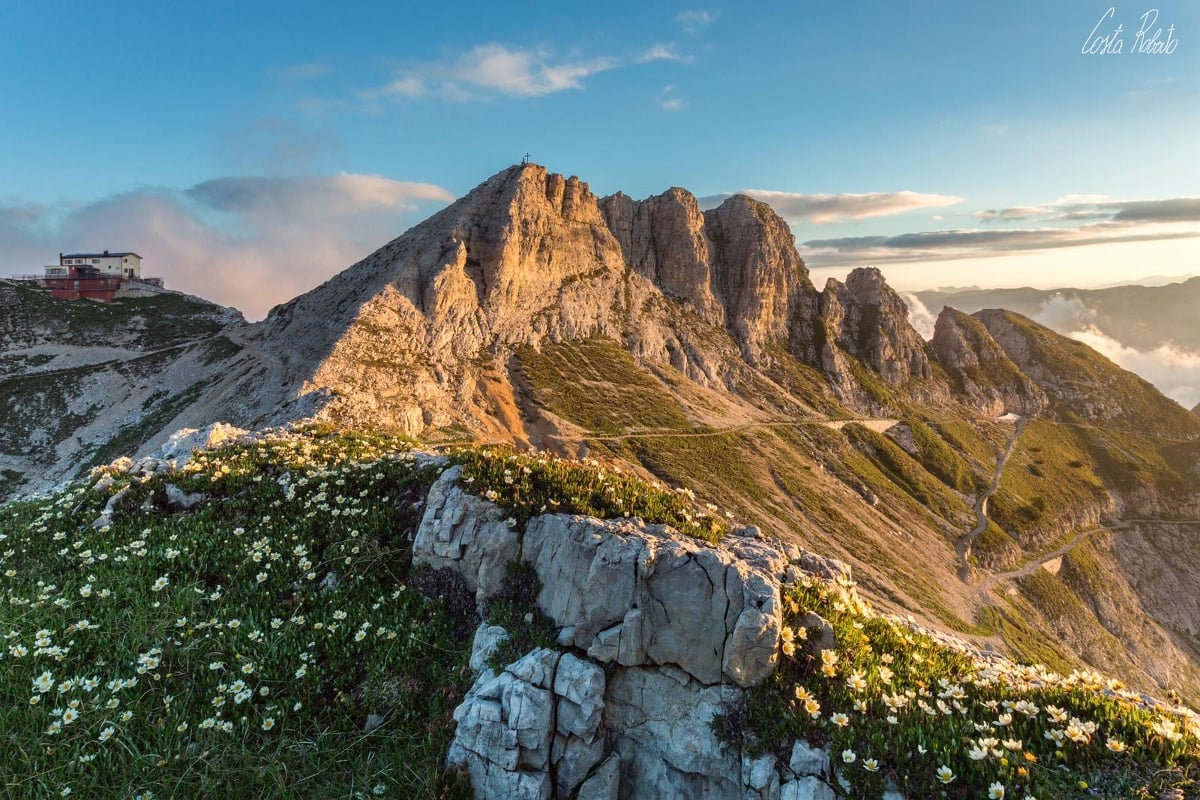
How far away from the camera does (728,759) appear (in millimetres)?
7953

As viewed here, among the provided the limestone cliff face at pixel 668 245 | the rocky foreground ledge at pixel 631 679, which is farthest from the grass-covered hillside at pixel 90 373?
the limestone cliff face at pixel 668 245

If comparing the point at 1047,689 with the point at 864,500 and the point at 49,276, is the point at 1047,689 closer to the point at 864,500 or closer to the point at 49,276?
the point at 864,500

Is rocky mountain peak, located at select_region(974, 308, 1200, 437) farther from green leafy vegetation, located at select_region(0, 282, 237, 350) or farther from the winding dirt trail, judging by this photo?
green leafy vegetation, located at select_region(0, 282, 237, 350)

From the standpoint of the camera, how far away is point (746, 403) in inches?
4791

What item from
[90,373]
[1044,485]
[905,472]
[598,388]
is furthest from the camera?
[1044,485]

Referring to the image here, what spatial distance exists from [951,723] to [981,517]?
129032 mm

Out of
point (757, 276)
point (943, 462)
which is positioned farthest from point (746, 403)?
point (943, 462)

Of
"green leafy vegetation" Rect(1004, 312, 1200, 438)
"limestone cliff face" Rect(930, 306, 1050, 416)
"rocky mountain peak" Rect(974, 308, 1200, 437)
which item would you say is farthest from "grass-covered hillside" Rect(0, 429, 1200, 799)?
"rocky mountain peak" Rect(974, 308, 1200, 437)

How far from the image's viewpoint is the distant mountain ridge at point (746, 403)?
251 feet

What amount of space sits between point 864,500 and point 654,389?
41560mm

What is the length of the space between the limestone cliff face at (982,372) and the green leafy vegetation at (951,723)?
182949mm

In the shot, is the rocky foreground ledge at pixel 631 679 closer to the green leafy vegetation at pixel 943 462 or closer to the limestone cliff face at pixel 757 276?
the limestone cliff face at pixel 757 276

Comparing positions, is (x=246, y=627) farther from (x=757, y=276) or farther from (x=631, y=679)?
(x=757, y=276)

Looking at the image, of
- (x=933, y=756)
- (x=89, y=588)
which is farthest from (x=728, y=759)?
(x=89, y=588)
